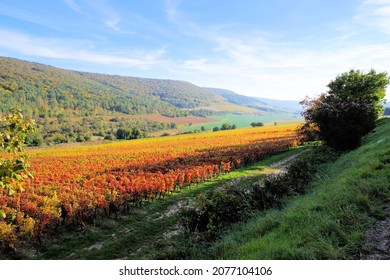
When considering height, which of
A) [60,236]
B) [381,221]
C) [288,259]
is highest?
[381,221]

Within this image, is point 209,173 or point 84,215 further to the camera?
point 209,173

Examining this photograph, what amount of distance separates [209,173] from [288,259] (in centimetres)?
1668

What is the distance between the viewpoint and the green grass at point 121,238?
959 centimetres

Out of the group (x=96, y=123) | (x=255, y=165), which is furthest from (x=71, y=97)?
(x=255, y=165)

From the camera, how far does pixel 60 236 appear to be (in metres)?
11.2

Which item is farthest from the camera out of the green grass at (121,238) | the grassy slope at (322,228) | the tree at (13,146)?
the green grass at (121,238)

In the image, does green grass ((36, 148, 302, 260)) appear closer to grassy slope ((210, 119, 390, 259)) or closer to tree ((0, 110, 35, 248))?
grassy slope ((210, 119, 390, 259))

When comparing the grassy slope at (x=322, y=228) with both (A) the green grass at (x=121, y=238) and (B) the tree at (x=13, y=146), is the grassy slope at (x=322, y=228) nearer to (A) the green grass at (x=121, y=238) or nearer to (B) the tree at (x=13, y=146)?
(A) the green grass at (x=121, y=238)

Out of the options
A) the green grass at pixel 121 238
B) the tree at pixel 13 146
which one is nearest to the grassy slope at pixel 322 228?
the green grass at pixel 121 238

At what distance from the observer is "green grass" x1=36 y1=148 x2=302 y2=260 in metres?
9.59

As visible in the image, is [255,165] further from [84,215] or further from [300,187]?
[84,215]

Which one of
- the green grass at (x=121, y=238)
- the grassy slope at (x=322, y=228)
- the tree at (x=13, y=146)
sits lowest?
the green grass at (x=121, y=238)

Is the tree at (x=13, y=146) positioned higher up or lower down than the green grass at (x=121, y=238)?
higher up

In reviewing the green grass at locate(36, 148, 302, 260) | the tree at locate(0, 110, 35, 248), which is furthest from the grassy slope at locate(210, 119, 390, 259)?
the tree at locate(0, 110, 35, 248)
